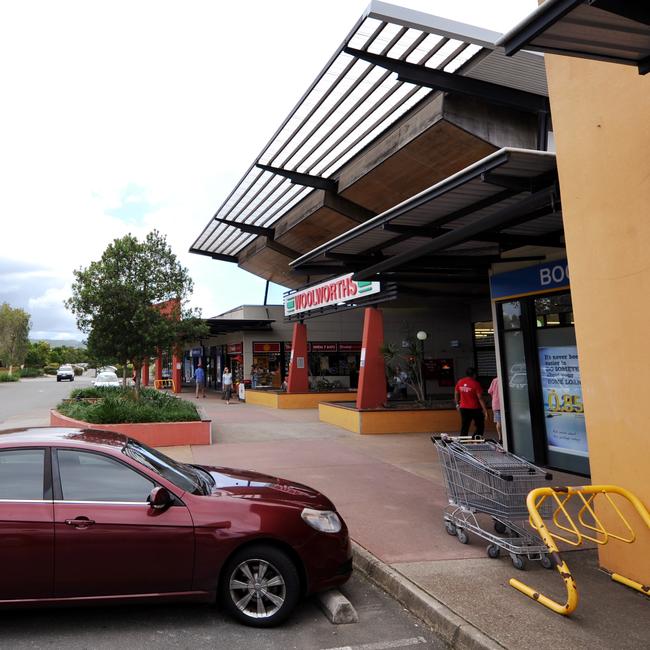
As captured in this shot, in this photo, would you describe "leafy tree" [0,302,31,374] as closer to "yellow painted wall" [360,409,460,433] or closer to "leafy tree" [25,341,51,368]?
"leafy tree" [25,341,51,368]

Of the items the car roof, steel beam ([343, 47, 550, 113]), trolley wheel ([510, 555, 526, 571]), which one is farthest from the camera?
steel beam ([343, 47, 550, 113])

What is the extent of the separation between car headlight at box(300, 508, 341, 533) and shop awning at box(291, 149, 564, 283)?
4002 mm

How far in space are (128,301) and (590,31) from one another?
12.3 meters

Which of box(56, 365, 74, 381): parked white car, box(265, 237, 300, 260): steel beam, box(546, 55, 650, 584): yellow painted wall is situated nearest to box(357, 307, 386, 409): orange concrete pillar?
box(546, 55, 650, 584): yellow painted wall

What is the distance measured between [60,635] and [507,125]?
49.8 feet

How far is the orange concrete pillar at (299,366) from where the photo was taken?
21.8 m

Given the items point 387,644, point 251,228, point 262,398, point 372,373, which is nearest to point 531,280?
point 372,373

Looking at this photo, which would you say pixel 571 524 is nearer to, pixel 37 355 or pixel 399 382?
pixel 399 382

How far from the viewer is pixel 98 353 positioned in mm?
13875

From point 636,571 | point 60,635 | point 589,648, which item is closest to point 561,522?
point 636,571

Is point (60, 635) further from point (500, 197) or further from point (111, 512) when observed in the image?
point (500, 197)

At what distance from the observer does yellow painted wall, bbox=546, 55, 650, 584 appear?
4.34m

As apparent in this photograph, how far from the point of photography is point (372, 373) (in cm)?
1523

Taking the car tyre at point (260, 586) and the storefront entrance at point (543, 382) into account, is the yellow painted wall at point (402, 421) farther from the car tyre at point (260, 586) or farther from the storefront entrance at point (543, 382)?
the car tyre at point (260, 586)
